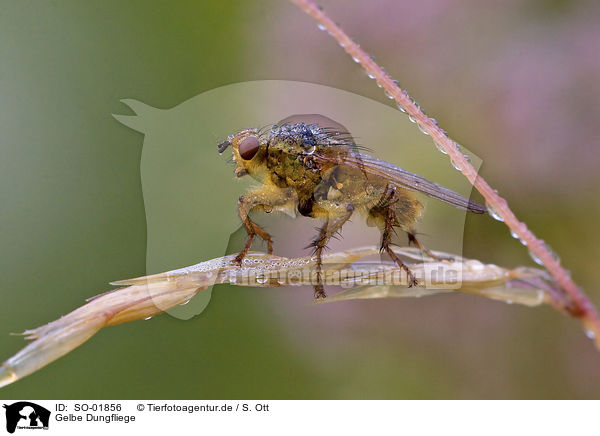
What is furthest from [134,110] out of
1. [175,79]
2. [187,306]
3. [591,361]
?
[591,361]

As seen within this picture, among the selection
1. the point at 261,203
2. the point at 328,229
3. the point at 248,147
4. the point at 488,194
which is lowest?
the point at 488,194

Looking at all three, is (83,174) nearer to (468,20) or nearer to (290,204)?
(290,204)

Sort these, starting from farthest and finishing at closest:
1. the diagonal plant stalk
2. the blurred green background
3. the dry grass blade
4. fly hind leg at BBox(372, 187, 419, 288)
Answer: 1. the blurred green background
2. fly hind leg at BBox(372, 187, 419, 288)
3. the dry grass blade
4. the diagonal plant stalk
